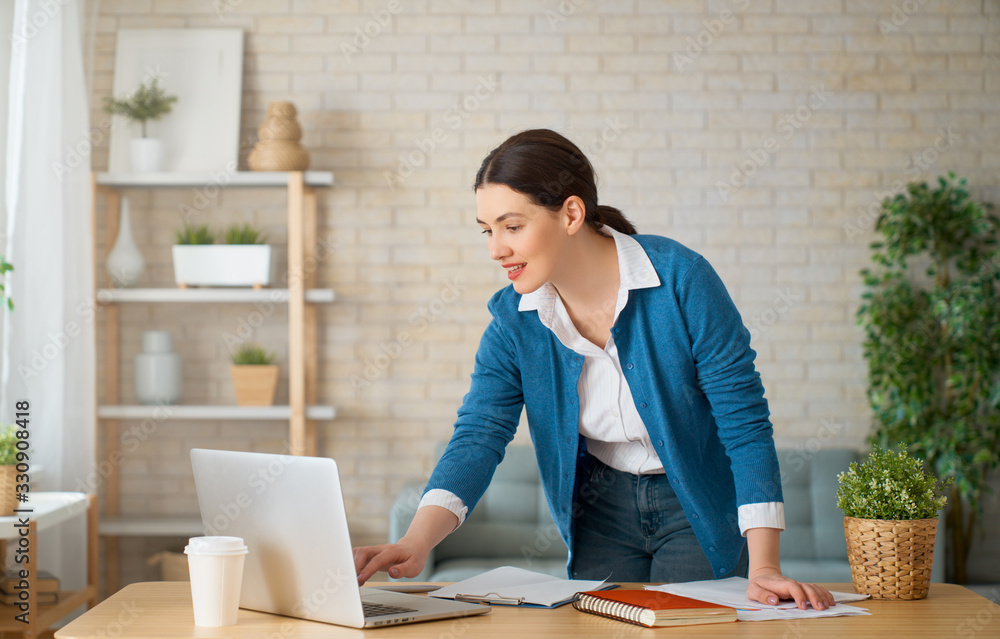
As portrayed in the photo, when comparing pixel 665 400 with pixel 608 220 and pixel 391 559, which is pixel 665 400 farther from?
pixel 391 559

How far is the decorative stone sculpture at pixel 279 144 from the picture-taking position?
11.3 ft

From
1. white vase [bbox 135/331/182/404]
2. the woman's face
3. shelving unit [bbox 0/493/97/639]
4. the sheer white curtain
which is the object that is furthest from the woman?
white vase [bbox 135/331/182/404]

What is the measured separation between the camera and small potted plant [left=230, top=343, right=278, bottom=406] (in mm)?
3494

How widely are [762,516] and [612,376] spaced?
0.37 m

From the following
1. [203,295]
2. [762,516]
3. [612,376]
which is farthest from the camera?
[203,295]

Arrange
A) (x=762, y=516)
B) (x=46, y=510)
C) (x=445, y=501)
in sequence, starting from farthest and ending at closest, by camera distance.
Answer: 1. (x=46, y=510)
2. (x=445, y=501)
3. (x=762, y=516)

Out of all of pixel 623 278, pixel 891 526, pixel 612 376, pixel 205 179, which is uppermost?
pixel 205 179

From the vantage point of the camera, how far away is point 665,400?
62.9 inches

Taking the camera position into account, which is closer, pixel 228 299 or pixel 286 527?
pixel 286 527

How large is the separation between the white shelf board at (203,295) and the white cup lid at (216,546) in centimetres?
227

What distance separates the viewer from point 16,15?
3.16m

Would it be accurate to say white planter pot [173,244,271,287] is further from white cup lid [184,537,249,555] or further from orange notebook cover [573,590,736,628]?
orange notebook cover [573,590,736,628]

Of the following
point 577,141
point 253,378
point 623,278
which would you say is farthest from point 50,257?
point 623,278

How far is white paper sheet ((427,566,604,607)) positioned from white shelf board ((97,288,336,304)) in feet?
6.96
